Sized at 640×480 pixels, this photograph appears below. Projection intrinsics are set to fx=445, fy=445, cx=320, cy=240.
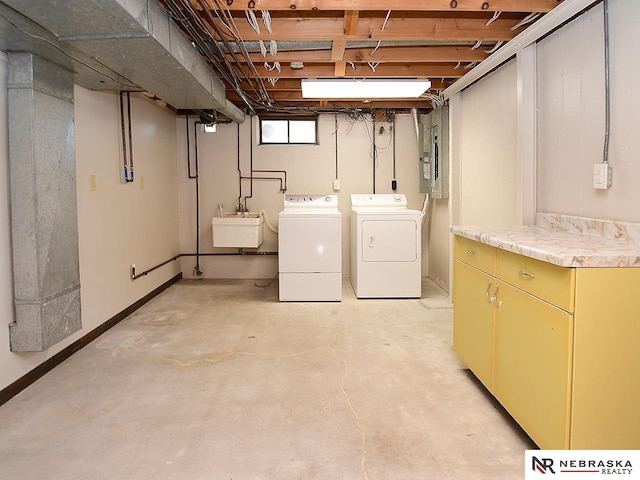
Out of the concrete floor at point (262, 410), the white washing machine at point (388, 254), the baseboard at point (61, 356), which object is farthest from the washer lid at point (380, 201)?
the baseboard at point (61, 356)

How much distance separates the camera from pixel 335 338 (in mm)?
3334

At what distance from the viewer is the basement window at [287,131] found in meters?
5.52

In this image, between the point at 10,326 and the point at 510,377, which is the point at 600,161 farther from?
the point at 10,326

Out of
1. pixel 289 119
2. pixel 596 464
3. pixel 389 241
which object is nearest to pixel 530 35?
pixel 389 241

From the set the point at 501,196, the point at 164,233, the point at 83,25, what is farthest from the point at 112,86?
the point at 501,196

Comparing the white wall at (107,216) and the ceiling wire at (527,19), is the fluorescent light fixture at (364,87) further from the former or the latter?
the white wall at (107,216)

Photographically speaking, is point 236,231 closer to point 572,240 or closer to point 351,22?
point 351,22

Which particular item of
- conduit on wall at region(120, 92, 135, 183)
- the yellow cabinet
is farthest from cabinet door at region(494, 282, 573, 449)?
conduit on wall at region(120, 92, 135, 183)

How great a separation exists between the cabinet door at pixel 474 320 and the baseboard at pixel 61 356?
2.49 metres

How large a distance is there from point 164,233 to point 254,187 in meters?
1.21

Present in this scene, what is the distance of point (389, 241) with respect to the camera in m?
4.45

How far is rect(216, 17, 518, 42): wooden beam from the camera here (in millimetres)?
2811

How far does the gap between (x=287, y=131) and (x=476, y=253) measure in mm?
3706

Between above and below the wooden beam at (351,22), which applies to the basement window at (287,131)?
below
